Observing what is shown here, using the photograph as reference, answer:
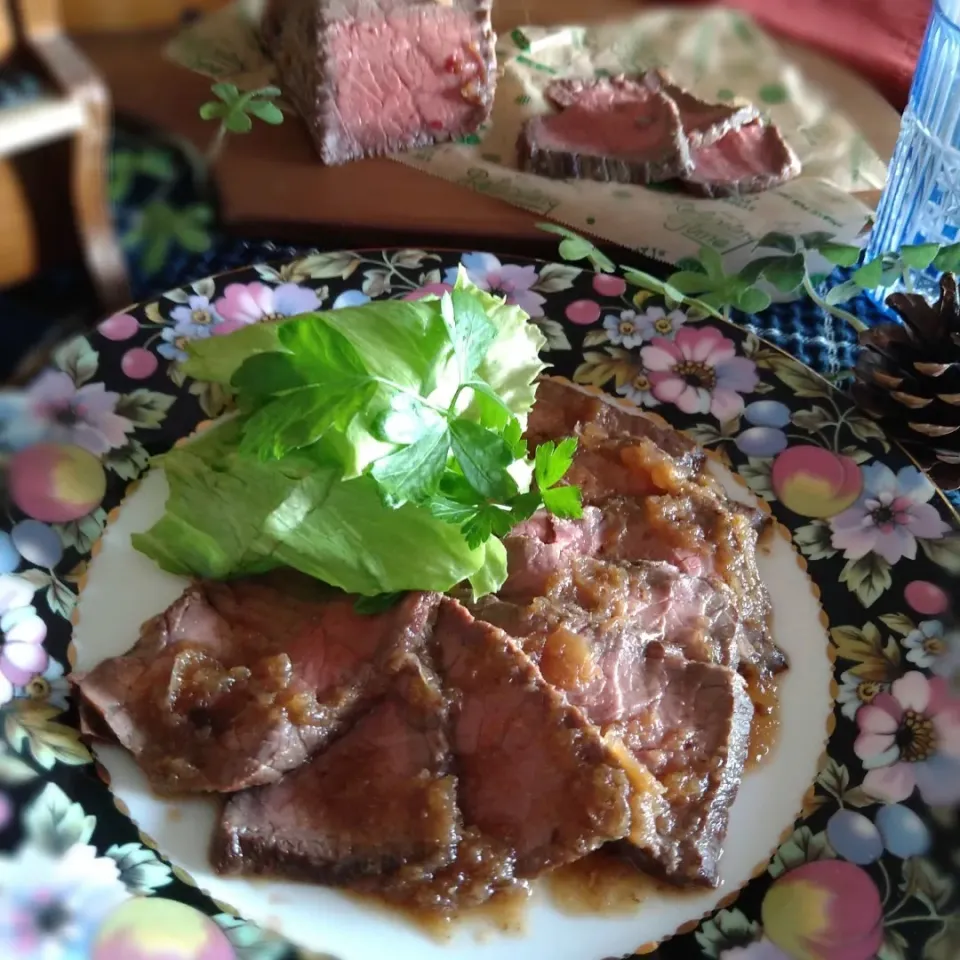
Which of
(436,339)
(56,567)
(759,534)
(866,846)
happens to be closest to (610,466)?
(759,534)

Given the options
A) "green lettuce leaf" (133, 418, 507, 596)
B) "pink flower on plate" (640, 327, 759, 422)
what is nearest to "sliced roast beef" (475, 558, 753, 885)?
"green lettuce leaf" (133, 418, 507, 596)

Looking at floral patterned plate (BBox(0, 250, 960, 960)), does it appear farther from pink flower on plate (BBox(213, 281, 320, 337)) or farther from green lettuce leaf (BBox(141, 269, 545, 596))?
green lettuce leaf (BBox(141, 269, 545, 596))

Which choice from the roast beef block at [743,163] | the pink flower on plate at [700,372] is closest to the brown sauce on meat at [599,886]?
the pink flower on plate at [700,372]

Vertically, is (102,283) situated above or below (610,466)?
above

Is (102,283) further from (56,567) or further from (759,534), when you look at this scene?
(759,534)

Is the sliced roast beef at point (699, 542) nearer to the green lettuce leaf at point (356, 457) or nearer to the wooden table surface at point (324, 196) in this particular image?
the green lettuce leaf at point (356, 457)
